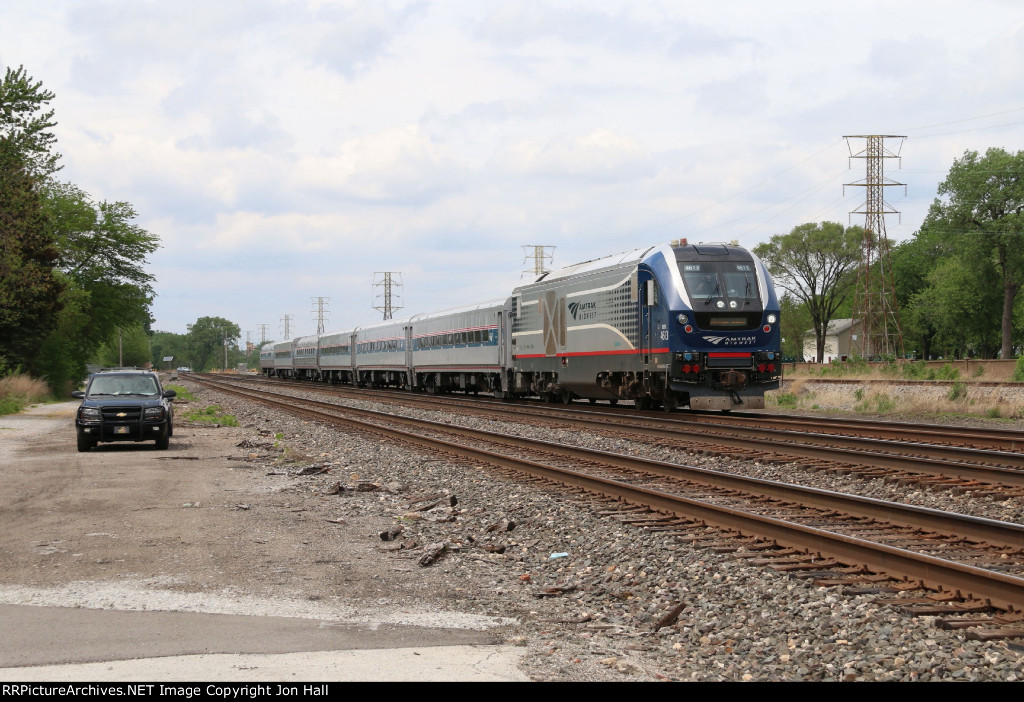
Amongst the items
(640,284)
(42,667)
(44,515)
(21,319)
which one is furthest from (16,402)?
(42,667)

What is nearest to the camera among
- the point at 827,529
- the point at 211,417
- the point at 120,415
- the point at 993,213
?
the point at 827,529

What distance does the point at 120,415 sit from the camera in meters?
17.8

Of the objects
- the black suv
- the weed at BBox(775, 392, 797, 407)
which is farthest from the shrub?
the black suv

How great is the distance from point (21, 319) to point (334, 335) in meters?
28.2

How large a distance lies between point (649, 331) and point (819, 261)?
2573 inches

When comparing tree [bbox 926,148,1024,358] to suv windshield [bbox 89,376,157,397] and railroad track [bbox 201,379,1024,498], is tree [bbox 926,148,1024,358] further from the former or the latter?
suv windshield [bbox 89,376,157,397]

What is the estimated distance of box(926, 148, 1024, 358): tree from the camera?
228ft

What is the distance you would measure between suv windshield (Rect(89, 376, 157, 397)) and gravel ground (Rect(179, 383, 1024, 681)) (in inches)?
320

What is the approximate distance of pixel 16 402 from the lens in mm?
30922

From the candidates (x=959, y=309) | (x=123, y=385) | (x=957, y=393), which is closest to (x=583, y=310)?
(x=957, y=393)

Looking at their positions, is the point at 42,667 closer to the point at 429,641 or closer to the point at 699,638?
the point at 429,641

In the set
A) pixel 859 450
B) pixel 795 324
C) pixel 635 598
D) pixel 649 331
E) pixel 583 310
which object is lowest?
pixel 635 598

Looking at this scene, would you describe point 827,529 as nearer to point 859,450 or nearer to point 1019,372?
point 859,450

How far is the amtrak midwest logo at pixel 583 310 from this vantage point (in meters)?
24.1
